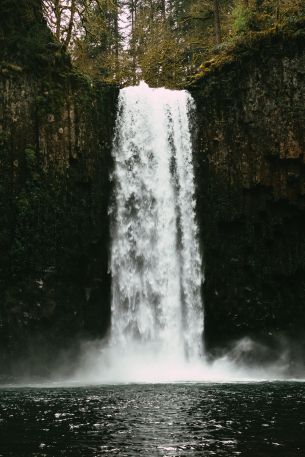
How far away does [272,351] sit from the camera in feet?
73.0

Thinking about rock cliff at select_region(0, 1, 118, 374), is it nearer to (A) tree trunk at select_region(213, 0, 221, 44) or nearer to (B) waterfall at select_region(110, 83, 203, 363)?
(B) waterfall at select_region(110, 83, 203, 363)

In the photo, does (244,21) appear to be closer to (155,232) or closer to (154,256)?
(155,232)

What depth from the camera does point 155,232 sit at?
2236 centimetres

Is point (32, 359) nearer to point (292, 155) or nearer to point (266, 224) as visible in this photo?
point (266, 224)

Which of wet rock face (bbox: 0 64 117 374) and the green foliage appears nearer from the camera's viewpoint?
wet rock face (bbox: 0 64 117 374)

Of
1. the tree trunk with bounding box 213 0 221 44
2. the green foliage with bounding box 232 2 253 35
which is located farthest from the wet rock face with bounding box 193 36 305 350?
the tree trunk with bounding box 213 0 221 44

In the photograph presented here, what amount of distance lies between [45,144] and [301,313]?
12228mm

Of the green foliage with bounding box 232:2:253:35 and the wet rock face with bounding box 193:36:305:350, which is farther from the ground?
the green foliage with bounding box 232:2:253:35

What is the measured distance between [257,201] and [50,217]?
8416 mm

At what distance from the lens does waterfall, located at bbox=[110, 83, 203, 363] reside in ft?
70.5

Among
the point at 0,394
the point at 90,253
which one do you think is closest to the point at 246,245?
the point at 90,253

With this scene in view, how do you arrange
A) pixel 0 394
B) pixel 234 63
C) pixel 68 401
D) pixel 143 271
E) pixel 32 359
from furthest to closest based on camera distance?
pixel 234 63 < pixel 143 271 < pixel 32 359 < pixel 0 394 < pixel 68 401

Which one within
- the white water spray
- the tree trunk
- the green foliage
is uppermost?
the tree trunk

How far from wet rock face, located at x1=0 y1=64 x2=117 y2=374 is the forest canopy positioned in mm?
3328
